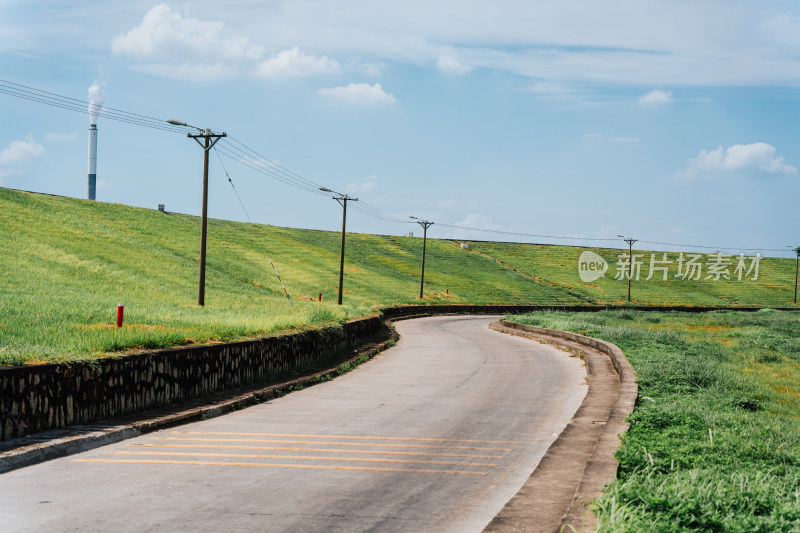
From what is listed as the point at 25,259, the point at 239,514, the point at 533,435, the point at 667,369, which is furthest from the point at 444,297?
the point at 239,514

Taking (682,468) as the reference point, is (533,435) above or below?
below

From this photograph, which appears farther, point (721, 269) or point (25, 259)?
point (721, 269)

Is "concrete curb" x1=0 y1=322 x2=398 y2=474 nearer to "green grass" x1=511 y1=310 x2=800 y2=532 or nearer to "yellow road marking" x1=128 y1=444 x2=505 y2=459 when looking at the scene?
"yellow road marking" x1=128 y1=444 x2=505 y2=459

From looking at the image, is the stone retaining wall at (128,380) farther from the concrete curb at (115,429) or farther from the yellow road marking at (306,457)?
the yellow road marking at (306,457)

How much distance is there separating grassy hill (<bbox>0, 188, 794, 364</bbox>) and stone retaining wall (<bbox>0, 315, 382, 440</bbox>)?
Answer: 0.51 meters

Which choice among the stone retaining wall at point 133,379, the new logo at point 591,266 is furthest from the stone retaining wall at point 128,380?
the new logo at point 591,266

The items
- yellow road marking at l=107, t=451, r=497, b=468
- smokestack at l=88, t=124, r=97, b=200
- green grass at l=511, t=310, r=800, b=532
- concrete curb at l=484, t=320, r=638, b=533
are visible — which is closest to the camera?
green grass at l=511, t=310, r=800, b=532

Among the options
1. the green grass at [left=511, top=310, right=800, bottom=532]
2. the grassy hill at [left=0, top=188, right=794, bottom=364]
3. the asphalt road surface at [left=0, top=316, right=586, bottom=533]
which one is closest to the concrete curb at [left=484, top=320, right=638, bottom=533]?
the green grass at [left=511, top=310, right=800, bottom=532]

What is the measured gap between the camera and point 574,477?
29.4 ft

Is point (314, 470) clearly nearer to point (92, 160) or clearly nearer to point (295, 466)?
point (295, 466)

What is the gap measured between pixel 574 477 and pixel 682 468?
1.24 metres

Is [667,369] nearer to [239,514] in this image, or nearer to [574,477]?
[574,477]

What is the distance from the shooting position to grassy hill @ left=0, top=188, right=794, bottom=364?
63.3ft

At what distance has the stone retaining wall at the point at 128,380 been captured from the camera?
10.8 meters
